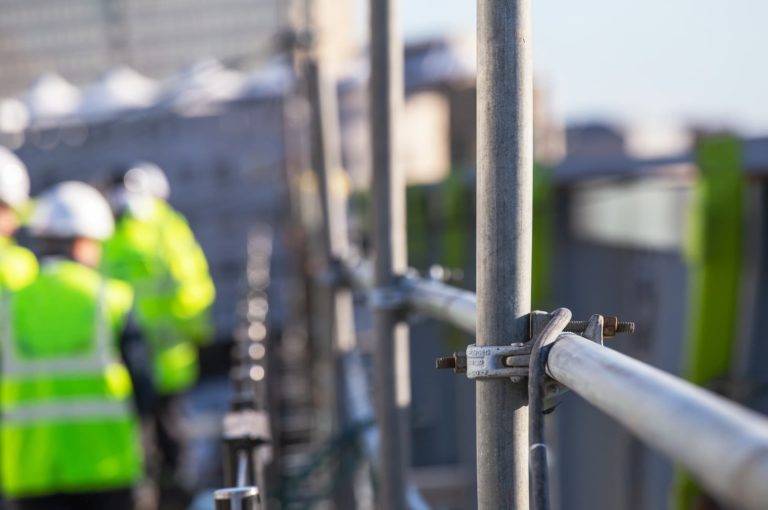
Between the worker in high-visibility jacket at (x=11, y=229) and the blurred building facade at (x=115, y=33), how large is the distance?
14213mm

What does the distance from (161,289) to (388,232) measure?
13.2ft

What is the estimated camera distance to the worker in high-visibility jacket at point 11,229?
382cm

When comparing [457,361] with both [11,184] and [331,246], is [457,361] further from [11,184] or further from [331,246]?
[11,184]

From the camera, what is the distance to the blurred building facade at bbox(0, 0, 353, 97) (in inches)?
768

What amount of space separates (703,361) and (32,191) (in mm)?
9546

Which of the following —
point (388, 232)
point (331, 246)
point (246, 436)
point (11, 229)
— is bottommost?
point (246, 436)

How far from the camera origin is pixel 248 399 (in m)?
2.40

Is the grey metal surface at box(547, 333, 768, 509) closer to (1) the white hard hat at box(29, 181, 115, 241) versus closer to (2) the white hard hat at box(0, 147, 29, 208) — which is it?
(1) the white hard hat at box(29, 181, 115, 241)

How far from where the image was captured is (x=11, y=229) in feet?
14.8

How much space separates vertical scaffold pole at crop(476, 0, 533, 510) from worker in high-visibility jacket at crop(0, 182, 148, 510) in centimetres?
240

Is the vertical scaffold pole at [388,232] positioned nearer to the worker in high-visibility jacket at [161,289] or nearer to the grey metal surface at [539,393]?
the grey metal surface at [539,393]

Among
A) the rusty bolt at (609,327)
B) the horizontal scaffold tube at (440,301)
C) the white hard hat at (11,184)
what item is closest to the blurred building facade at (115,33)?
the white hard hat at (11,184)

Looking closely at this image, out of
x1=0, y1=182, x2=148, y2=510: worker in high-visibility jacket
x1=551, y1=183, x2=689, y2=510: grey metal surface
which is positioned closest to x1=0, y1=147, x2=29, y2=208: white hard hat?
x1=0, y1=182, x2=148, y2=510: worker in high-visibility jacket

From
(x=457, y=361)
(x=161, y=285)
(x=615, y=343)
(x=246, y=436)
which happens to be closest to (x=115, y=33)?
(x=161, y=285)
